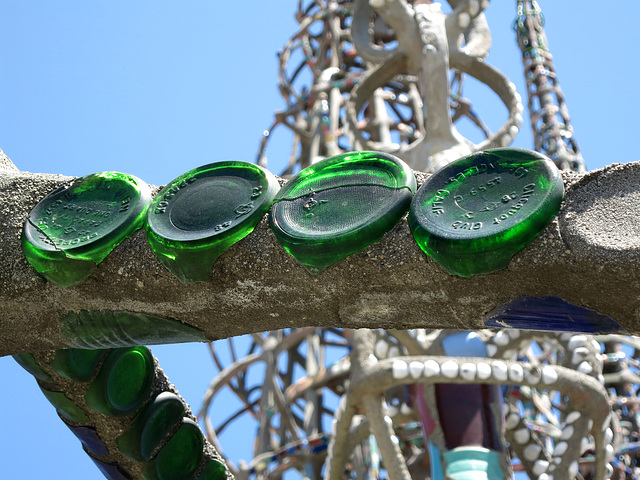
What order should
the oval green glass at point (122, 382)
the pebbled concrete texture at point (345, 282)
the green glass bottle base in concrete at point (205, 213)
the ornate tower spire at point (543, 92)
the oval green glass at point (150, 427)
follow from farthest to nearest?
the ornate tower spire at point (543, 92)
the oval green glass at point (150, 427)
the oval green glass at point (122, 382)
the green glass bottle base in concrete at point (205, 213)
the pebbled concrete texture at point (345, 282)

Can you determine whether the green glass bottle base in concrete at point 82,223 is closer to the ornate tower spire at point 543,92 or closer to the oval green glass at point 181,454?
the oval green glass at point 181,454

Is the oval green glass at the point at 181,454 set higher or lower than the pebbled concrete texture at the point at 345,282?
lower

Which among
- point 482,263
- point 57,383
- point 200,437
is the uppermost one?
point 482,263

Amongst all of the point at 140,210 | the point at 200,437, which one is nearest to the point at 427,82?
the point at 200,437

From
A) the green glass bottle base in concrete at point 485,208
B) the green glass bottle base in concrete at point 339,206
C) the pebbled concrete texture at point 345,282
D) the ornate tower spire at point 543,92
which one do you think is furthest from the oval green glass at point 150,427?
the ornate tower spire at point 543,92

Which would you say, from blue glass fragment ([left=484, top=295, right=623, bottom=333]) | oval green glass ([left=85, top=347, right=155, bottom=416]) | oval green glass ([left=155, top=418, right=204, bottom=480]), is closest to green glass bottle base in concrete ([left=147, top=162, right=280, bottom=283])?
blue glass fragment ([left=484, top=295, right=623, bottom=333])

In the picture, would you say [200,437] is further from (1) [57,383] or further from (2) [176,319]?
(2) [176,319]

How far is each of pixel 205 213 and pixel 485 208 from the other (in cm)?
63

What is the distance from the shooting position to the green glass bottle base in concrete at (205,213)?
7.18 feet

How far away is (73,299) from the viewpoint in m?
2.37

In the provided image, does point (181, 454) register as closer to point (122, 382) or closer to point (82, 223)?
point (122, 382)

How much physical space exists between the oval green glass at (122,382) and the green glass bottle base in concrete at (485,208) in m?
1.25

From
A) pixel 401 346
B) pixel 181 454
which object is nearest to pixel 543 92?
pixel 401 346

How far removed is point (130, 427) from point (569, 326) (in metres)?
1.58
